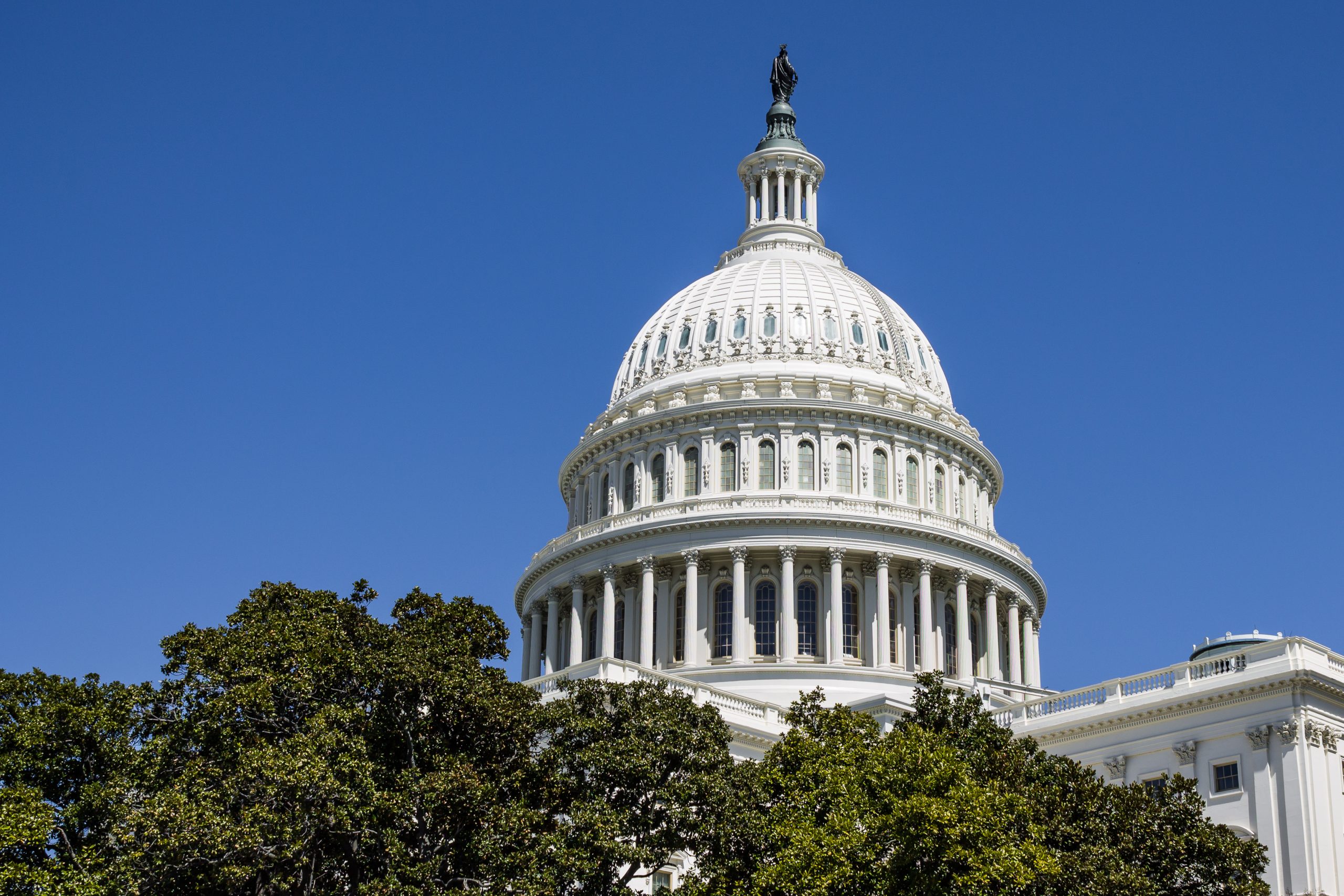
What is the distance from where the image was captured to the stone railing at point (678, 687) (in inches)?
2361

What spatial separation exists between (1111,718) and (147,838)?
33.0 m

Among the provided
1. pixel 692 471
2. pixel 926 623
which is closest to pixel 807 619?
pixel 926 623

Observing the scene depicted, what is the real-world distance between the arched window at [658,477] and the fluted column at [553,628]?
278 inches

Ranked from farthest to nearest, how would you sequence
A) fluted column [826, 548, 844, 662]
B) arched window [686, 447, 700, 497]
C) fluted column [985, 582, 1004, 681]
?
1. arched window [686, 447, 700, 497]
2. fluted column [985, 582, 1004, 681]
3. fluted column [826, 548, 844, 662]

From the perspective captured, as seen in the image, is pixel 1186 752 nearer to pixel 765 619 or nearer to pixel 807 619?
pixel 807 619

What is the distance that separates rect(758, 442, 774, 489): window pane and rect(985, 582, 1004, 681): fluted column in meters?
12.1

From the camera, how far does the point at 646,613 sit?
264 ft

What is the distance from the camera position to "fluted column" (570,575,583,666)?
82.9m

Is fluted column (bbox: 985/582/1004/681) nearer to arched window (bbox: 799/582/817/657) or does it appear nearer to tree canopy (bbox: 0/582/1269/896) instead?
arched window (bbox: 799/582/817/657)

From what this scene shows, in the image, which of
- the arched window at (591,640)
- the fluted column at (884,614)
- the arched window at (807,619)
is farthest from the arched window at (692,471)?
the fluted column at (884,614)

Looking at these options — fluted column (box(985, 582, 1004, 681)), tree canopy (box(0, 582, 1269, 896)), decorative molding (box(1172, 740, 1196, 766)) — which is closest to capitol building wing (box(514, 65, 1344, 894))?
fluted column (box(985, 582, 1004, 681))

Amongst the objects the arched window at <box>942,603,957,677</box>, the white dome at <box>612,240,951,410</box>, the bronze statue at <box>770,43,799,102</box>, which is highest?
the bronze statue at <box>770,43,799,102</box>

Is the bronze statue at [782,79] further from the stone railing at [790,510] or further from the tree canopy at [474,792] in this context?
the tree canopy at [474,792]

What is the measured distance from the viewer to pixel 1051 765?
1673 inches
